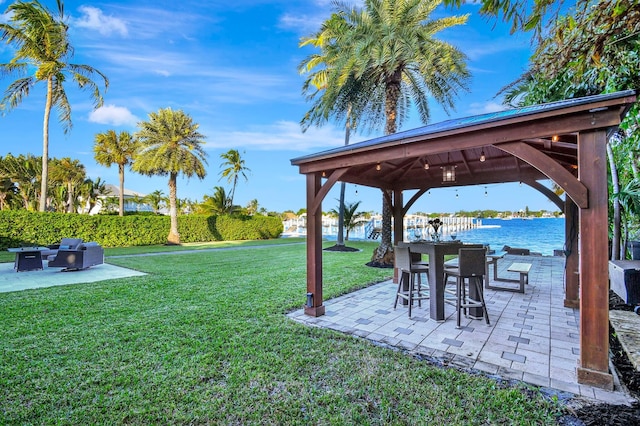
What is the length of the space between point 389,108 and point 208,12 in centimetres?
709

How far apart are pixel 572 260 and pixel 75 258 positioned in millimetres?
11501

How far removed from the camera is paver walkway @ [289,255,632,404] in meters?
2.87

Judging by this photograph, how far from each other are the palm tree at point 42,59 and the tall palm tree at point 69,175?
17625mm

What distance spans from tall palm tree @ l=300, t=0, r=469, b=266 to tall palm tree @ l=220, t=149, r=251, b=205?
49.7ft

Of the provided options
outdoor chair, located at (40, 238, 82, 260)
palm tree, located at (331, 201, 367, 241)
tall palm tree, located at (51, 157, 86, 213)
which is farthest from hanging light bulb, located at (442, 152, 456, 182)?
tall palm tree, located at (51, 157, 86, 213)

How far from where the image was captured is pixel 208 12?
1023 cm

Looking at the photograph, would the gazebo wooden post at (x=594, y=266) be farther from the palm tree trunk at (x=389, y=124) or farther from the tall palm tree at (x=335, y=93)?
the tall palm tree at (x=335, y=93)

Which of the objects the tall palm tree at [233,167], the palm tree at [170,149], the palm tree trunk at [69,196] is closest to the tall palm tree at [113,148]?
the palm tree at [170,149]

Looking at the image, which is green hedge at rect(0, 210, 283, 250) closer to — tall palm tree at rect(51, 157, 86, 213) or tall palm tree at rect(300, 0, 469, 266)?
tall palm tree at rect(300, 0, 469, 266)

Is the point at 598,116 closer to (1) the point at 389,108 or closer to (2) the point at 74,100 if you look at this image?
(1) the point at 389,108

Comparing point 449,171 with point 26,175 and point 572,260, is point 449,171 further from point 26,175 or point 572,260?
point 26,175

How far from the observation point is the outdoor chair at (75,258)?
8.05 m

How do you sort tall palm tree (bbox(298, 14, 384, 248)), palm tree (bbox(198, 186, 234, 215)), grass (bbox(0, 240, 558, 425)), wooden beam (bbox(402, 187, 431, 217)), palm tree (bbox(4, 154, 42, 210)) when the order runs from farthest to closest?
1. palm tree (bbox(4, 154, 42, 210))
2. palm tree (bbox(198, 186, 234, 215))
3. tall palm tree (bbox(298, 14, 384, 248))
4. wooden beam (bbox(402, 187, 431, 217))
5. grass (bbox(0, 240, 558, 425))

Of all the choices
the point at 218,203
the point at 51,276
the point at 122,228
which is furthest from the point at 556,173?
the point at 218,203
